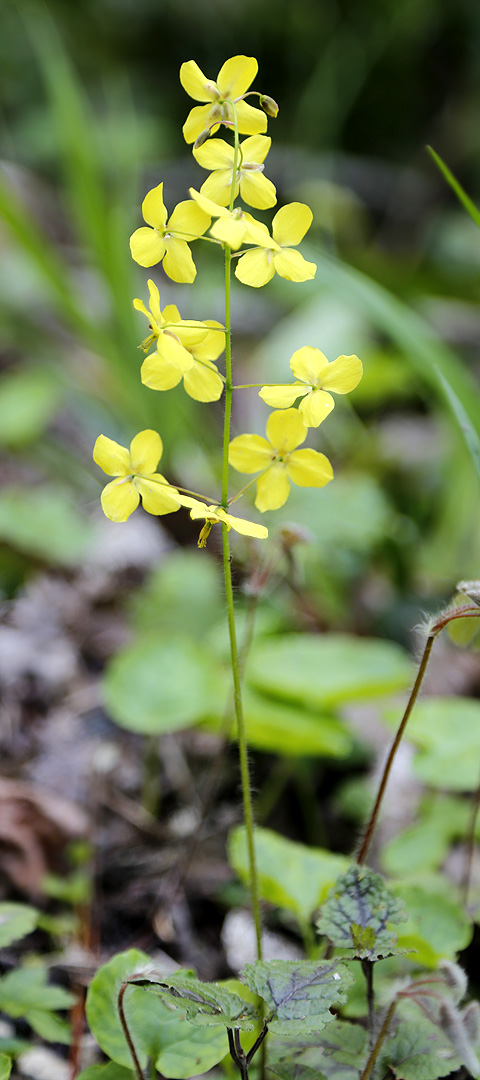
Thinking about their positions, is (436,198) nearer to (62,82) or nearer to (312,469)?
(62,82)

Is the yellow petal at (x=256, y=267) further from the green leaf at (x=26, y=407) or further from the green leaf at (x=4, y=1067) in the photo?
the green leaf at (x=26, y=407)

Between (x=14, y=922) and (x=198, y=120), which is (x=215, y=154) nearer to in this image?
(x=198, y=120)

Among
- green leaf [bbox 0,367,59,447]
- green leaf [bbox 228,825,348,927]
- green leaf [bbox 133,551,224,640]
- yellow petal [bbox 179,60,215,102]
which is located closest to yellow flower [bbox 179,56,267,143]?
yellow petal [bbox 179,60,215,102]

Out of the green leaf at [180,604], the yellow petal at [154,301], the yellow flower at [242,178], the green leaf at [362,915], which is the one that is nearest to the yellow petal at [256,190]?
the yellow flower at [242,178]

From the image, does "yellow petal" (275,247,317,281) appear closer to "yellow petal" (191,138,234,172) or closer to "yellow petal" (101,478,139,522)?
"yellow petal" (191,138,234,172)

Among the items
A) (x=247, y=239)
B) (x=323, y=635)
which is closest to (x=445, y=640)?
(x=323, y=635)

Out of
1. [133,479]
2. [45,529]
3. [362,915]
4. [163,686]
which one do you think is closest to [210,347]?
[133,479]
